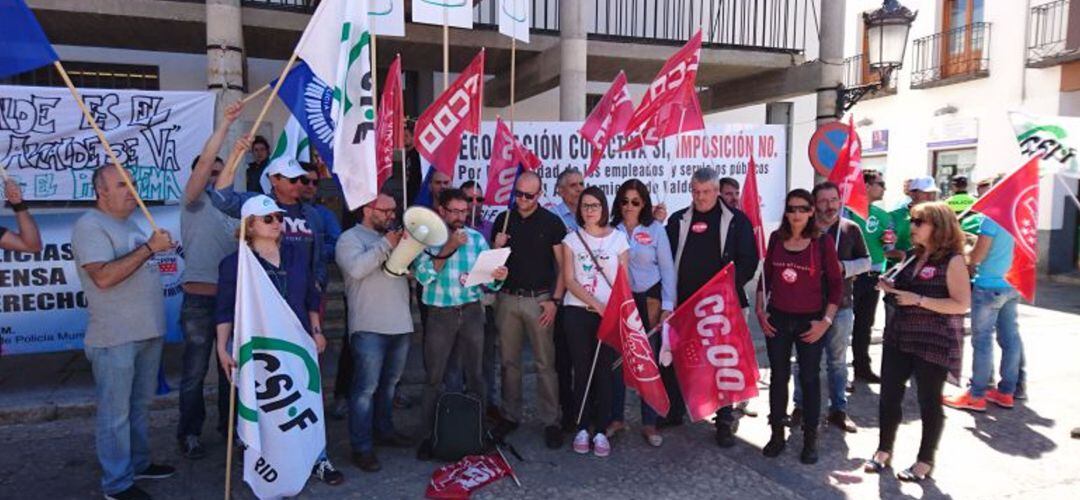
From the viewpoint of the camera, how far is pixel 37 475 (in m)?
4.25

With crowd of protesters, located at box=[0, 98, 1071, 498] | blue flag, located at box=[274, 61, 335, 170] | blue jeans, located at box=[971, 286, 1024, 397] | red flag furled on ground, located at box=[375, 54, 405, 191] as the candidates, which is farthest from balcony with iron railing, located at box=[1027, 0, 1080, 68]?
blue flag, located at box=[274, 61, 335, 170]

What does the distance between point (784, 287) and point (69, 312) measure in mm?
5882

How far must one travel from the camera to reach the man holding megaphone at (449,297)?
446cm

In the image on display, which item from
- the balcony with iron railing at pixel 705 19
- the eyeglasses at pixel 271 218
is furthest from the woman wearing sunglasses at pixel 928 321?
the balcony with iron railing at pixel 705 19

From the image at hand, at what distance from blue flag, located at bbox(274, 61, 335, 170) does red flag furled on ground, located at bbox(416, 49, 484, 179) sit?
68 centimetres

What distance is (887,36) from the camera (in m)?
7.66

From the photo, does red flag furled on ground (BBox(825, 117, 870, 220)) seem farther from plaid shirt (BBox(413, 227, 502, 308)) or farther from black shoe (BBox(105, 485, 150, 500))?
black shoe (BBox(105, 485, 150, 500))

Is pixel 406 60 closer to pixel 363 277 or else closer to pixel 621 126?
pixel 621 126

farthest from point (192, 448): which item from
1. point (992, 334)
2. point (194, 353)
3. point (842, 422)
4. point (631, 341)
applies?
point (992, 334)

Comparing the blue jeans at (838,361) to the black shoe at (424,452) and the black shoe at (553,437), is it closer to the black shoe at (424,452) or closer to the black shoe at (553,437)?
the black shoe at (553,437)

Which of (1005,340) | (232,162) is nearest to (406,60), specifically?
(232,162)

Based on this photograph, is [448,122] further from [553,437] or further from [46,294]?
[46,294]

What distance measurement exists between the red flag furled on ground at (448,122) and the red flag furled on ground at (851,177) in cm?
291

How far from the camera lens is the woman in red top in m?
4.50
